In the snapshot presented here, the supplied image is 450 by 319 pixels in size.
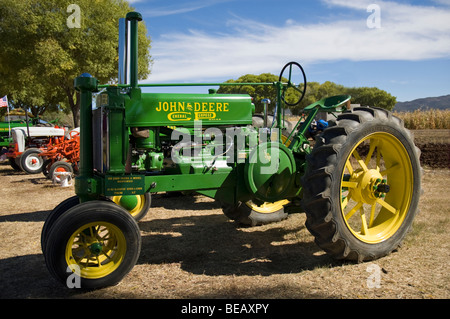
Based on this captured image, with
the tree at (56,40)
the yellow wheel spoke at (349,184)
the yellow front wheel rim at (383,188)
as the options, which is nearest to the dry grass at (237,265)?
the yellow front wheel rim at (383,188)

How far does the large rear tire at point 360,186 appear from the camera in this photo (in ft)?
11.5

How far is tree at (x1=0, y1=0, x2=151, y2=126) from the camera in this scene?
15.4m

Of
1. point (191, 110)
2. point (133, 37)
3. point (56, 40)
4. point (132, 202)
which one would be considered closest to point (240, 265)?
point (191, 110)

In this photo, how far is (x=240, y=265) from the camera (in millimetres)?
3811

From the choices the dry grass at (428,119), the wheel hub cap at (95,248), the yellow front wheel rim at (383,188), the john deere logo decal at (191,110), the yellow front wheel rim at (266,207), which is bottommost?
the yellow front wheel rim at (266,207)

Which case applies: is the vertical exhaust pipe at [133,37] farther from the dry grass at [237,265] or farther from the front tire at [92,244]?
the dry grass at [237,265]

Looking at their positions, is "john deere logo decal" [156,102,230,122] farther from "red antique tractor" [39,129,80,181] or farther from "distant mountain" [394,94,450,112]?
"distant mountain" [394,94,450,112]

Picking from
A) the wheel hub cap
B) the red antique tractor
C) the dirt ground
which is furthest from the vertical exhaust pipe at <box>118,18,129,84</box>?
the red antique tractor

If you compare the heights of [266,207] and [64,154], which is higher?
[64,154]

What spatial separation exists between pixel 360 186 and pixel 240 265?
1.54 metres

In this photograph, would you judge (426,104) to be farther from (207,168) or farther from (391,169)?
(207,168)

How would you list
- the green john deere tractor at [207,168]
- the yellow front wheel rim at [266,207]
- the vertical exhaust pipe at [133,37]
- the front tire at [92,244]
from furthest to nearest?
the yellow front wheel rim at [266,207], the vertical exhaust pipe at [133,37], the green john deere tractor at [207,168], the front tire at [92,244]
